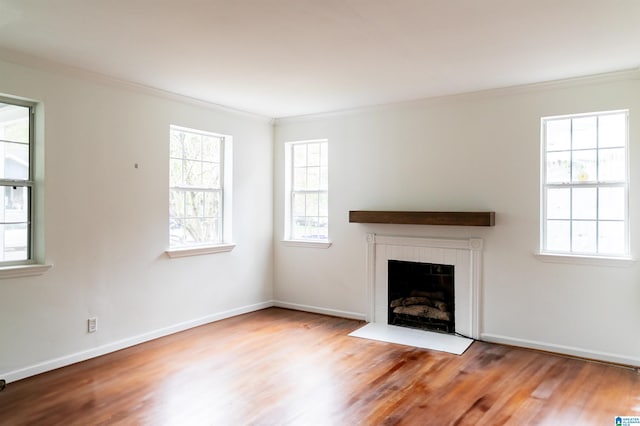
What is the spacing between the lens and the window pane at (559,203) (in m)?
4.18

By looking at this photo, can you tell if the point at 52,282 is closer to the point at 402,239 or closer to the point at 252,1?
the point at 252,1

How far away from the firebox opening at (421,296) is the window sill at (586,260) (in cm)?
93

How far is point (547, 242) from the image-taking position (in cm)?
426

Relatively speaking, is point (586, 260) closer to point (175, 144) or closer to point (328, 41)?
point (328, 41)

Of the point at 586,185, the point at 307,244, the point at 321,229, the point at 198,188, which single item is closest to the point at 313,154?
the point at 321,229

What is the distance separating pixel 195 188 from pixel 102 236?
1251 mm

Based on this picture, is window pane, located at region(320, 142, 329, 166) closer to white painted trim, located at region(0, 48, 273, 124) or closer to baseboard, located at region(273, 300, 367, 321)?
white painted trim, located at region(0, 48, 273, 124)

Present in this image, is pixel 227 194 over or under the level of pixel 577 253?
over

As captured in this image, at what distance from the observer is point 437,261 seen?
15.6 feet

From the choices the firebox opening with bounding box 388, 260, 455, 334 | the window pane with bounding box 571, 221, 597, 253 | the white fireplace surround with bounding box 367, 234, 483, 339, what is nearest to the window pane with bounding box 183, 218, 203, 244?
the white fireplace surround with bounding box 367, 234, 483, 339

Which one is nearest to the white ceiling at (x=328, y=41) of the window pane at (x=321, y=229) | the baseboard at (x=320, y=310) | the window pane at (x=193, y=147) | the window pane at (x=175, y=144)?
the window pane at (x=175, y=144)

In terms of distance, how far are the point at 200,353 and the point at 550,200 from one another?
11.8 feet

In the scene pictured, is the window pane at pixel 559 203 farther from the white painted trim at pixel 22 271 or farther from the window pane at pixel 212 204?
the white painted trim at pixel 22 271

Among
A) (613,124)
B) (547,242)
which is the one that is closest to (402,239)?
(547,242)
